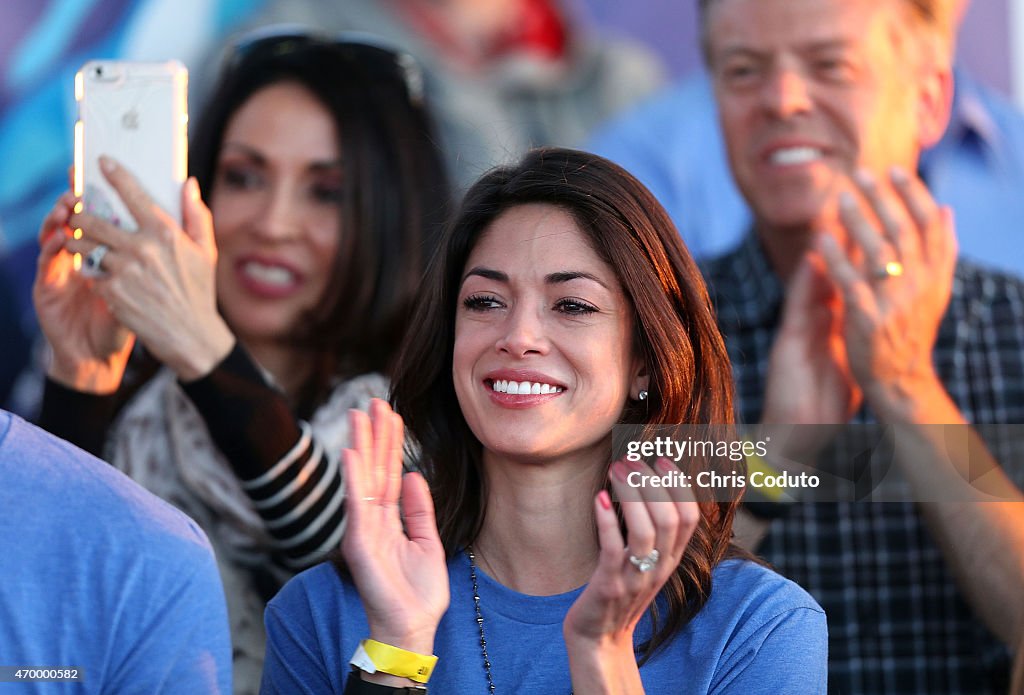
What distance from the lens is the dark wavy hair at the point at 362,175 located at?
2.72m

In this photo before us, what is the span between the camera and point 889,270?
2.39m

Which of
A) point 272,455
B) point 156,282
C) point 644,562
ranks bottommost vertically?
point 644,562

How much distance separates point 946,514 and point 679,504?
920 millimetres

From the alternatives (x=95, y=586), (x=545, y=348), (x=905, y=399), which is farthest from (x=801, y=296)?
(x=95, y=586)

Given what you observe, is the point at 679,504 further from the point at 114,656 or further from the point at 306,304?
the point at 306,304

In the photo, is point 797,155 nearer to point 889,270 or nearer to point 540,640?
point 889,270

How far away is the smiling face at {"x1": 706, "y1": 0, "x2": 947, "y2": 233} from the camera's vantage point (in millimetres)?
2709

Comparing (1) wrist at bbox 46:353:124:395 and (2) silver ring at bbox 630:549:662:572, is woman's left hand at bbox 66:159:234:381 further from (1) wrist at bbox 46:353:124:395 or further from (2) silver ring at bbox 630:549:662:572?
(2) silver ring at bbox 630:549:662:572

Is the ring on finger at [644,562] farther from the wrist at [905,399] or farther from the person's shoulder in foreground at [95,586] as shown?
the wrist at [905,399]

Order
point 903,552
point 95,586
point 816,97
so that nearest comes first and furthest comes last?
point 95,586 < point 903,552 < point 816,97

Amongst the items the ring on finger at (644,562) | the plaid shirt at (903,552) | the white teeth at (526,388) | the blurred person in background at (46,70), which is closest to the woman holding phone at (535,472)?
the white teeth at (526,388)

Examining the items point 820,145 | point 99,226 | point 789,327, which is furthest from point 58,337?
point 820,145

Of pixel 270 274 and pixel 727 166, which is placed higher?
pixel 727 166

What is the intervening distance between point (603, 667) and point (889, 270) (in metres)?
1.12
